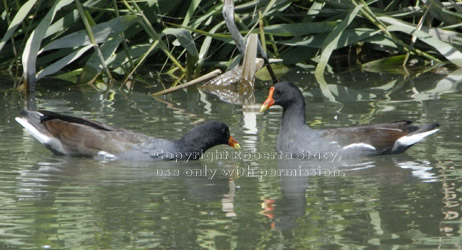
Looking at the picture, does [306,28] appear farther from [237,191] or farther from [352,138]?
[237,191]

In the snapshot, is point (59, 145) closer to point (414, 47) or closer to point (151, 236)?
point (151, 236)

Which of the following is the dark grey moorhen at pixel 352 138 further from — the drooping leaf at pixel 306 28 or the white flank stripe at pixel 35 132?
the drooping leaf at pixel 306 28

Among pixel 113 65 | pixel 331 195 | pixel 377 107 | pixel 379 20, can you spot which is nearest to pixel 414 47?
pixel 379 20

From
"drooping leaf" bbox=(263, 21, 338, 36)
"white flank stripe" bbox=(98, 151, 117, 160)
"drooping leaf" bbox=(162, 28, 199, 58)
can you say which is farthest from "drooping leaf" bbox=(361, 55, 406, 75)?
"white flank stripe" bbox=(98, 151, 117, 160)

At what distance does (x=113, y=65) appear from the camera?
30.7 ft

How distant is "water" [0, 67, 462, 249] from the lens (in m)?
4.30

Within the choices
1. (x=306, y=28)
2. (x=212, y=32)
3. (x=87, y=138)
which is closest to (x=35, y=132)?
(x=87, y=138)

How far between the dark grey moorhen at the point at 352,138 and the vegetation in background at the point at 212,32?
2.46m

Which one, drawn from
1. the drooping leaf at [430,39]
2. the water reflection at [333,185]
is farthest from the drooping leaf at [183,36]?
the water reflection at [333,185]

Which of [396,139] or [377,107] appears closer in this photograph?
[396,139]

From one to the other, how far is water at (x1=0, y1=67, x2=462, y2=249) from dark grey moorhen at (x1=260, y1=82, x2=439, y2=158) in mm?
119

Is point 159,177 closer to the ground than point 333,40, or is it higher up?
closer to the ground

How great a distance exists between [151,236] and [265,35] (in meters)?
5.77

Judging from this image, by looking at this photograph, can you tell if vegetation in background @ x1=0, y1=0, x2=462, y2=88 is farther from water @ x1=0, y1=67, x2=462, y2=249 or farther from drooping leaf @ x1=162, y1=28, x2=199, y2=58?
water @ x1=0, y1=67, x2=462, y2=249
